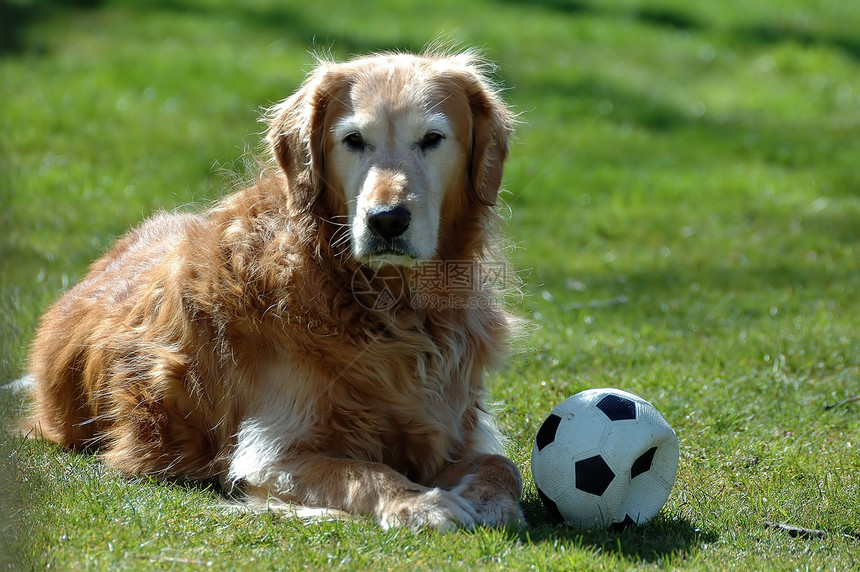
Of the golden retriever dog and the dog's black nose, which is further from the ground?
the dog's black nose

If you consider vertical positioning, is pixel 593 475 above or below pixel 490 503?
above

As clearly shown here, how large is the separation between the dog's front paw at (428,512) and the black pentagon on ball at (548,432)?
1.55 feet

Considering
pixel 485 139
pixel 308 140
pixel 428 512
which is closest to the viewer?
pixel 428 512

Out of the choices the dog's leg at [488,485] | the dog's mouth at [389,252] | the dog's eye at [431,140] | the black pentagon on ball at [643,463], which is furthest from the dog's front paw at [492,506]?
the dog's eye at [431,140]

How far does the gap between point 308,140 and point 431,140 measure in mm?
599

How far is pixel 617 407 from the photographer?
447 cm

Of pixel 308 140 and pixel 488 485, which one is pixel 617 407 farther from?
pixel 308 140

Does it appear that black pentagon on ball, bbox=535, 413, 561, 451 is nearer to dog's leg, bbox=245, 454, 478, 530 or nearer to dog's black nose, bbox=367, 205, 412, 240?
dog's leg, bbox=245, 454, 478, 530

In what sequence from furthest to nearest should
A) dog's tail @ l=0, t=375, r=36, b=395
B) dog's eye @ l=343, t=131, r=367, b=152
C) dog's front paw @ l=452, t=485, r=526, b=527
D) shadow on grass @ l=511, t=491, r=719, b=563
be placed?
dog's tail @ l=0, t=375, r=36, b=395 → dog's eye @ l=343, t=131, r=367, b=152 → dog's front paw @ l=452, t=485, r=526, b=527 → shadow on grass @ l=511, t=491, r=719, b=563

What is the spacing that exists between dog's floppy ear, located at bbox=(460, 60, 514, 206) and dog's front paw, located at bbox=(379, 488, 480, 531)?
1545 millimetres

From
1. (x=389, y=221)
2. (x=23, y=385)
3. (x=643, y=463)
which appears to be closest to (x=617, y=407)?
(x=643, y=463)

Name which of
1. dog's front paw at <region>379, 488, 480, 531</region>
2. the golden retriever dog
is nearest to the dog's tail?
the golden retriever dog

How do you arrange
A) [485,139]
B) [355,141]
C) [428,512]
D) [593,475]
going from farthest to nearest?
[485,139]
[355,141]
[593,475]
[428,512]

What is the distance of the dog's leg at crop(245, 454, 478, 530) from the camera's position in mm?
4160
